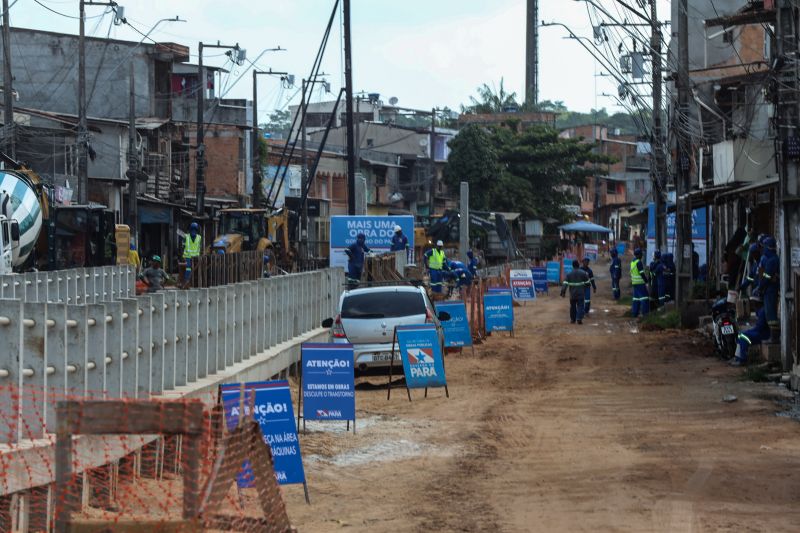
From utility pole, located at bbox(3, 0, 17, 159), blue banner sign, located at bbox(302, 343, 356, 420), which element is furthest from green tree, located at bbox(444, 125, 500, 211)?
blue banner sign, located at bbox(302, 343, 356, 420)

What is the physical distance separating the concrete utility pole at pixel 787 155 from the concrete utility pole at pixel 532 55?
76.4 meters

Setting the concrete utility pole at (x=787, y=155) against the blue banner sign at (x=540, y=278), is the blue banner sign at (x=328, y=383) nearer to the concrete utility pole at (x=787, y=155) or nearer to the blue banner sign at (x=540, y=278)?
the concrete utility pole at (x=787, y=155)

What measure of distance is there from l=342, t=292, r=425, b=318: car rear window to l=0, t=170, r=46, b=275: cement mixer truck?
1072 centimetres

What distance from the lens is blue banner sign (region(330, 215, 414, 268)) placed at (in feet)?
120

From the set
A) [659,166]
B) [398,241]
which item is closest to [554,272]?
[659,166]

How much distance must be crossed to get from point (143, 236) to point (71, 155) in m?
7.84

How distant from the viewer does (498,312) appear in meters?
29.7

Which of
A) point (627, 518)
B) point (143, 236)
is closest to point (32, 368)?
point (627, 518)

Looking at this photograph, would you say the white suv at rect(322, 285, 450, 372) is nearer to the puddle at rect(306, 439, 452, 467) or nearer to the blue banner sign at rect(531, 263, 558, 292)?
the puddle at rect(306, 439, 452, 467)

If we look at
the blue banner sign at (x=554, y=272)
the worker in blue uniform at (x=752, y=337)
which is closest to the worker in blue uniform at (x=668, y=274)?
the worker in blue uniform at (x=752, y=337)

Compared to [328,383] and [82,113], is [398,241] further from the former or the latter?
[328,383]

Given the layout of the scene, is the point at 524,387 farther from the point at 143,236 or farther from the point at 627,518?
the point at 143,236

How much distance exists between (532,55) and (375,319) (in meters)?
83.9

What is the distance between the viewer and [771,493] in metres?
11.0
